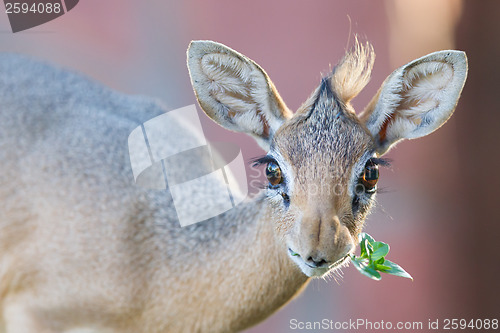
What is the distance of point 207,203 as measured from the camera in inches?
152

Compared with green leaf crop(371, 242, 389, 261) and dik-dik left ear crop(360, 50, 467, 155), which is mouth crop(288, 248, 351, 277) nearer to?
green leaf crop(371, 242, 389, 261)

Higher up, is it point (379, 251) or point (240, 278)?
point (379, 251)

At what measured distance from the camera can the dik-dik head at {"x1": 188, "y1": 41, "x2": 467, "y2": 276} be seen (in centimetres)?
288

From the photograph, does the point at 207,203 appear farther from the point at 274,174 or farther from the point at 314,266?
the point at 314,266

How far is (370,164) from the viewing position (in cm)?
311

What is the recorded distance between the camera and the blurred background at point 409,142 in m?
7.19

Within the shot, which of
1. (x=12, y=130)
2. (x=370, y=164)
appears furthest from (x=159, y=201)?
(x=370, y=164)

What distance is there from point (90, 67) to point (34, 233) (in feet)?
15.0

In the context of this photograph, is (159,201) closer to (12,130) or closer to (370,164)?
(12,130)

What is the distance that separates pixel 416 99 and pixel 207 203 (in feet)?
4.39

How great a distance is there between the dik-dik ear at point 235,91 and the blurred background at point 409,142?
3644mm

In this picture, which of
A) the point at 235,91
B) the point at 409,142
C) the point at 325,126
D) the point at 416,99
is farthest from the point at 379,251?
the point at 409,142

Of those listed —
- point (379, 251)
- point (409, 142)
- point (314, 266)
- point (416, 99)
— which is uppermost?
point (416, 99)

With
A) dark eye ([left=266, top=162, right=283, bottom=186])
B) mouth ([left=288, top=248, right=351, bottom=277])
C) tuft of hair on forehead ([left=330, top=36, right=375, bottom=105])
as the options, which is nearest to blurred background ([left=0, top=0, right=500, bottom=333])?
tuft of hair on forehead ([left=330, top=36, right=375, bottom=105])
